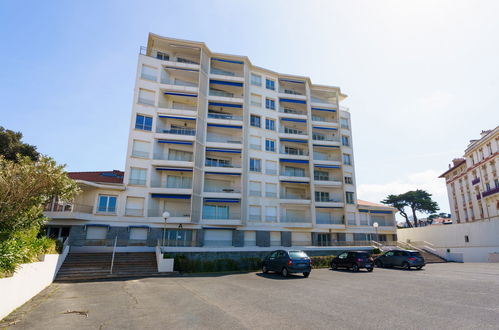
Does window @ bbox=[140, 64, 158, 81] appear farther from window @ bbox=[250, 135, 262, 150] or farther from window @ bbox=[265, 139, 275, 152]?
window @ bbox=[265, 139, 275, 152]

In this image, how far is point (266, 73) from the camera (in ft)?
126

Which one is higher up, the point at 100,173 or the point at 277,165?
the point at 277,165

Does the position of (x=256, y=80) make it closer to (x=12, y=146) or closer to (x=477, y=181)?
(x=12, y=146)

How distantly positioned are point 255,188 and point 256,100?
12011 mm

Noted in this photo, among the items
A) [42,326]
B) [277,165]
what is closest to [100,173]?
[277,165]

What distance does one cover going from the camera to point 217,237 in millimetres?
30312

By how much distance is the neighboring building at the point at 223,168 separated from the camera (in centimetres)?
2773

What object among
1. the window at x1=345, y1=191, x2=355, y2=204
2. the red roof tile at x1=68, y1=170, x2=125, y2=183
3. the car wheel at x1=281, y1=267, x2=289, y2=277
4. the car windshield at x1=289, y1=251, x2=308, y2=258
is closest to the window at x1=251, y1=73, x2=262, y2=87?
the window at x1=345, y1=191, x2=355, y2=204

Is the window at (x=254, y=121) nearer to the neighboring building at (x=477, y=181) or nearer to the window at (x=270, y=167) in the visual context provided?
the window at (x=270, y=167)

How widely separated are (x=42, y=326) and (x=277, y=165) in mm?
30144

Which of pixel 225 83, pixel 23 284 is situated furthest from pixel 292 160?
pixel 23 284

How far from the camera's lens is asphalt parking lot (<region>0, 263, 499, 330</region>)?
6.75 m

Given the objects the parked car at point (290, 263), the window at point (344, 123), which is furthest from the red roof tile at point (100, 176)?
the window at point (344, 123)

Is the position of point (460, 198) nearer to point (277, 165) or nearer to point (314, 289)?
point (277, 165)
